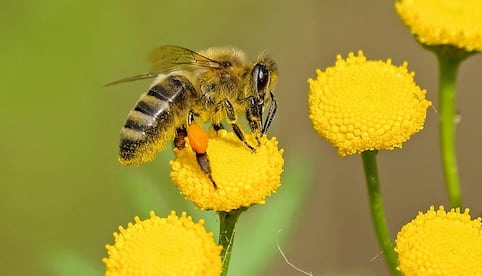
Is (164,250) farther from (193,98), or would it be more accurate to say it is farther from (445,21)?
(445,21)

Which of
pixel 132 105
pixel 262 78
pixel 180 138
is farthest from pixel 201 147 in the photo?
pixel 132 105

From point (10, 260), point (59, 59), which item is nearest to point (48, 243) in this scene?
point (10, 260)

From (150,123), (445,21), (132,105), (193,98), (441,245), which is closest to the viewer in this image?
(441,245)

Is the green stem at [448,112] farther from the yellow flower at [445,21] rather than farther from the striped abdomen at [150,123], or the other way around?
the striped abdomen at [150,123]

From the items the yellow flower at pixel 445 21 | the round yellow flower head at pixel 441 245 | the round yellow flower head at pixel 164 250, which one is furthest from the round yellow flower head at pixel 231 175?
the yellow flower at pixel 445 21

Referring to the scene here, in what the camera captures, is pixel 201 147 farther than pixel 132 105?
No

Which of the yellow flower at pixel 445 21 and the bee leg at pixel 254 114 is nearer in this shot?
the yellow flower at pixel 445 21
